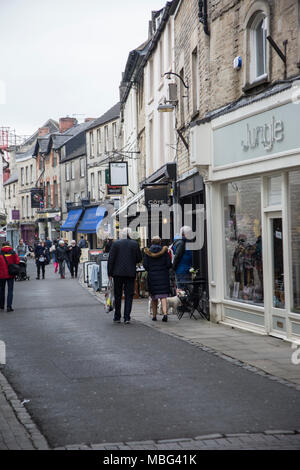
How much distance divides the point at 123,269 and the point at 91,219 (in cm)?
3876

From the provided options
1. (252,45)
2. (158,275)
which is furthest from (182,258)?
(252,45)

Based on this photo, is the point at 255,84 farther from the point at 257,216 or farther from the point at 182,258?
the point at 182,258

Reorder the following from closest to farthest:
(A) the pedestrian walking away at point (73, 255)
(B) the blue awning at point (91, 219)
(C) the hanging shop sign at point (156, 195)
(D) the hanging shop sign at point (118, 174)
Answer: (C) the hanging shop sign at point (156, 195) → (A) the pedestrian walking away at point (73, 255) → (D) the hanging shop sign at point (118, 174) → (B) the blue awning at point (91, 219)

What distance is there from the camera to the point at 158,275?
1491cm

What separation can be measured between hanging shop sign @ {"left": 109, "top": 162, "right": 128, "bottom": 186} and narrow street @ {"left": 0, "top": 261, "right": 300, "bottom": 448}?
20451 millimetres

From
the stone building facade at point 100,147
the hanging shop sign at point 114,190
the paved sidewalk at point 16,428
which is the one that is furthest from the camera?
the stone building facade at point 100,147

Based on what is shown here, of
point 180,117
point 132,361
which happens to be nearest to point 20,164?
point 180,117

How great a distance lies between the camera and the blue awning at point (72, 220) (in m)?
55.9

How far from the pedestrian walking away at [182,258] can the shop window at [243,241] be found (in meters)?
1.51

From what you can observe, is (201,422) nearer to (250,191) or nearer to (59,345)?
(59,345)

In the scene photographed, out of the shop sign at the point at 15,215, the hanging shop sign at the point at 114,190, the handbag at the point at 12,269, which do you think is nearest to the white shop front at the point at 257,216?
the handbag at the point at 12,269

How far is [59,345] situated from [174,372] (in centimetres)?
320

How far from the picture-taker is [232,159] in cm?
1342

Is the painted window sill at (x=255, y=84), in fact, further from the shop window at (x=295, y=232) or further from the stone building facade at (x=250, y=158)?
the shop window at (x=295, y=232)
